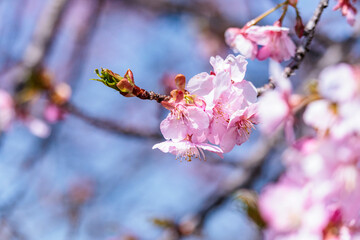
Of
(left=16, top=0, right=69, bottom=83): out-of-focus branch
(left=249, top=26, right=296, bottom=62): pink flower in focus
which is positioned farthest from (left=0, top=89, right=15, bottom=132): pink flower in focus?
(left=249, top=26, right=296, bottom=62): pink flower in focus

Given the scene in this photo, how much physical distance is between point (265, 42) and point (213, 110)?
34 cm

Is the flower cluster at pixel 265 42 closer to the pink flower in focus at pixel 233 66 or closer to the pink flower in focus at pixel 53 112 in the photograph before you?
the pink flower in focus at pixel 233 66

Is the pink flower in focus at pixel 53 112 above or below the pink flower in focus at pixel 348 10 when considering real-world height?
Result: above

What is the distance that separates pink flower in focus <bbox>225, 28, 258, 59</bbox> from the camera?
1246 millimetres

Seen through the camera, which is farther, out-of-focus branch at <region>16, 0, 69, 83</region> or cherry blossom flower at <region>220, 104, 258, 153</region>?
out-of-focus branch at <region>16, 0, 69, 83</region>

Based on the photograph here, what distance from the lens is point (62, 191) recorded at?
5617 millimetres

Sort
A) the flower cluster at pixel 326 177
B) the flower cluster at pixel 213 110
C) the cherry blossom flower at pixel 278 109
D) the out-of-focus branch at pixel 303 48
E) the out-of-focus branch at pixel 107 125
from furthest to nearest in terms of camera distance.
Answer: the out-of-focus branch at pixel 107 125 < the out-of-focus branch at pixel 303 48 < the flower cluster at pixel 213 110 < the cherry blossom flower at pixel 278 109 < the flower cluster at pixel 326 177

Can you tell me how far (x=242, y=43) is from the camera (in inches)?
49.3

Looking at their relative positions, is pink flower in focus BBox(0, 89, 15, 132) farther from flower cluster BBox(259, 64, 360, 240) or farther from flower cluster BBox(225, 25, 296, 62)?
flower cluster BBox(259, 64, 360, 240)

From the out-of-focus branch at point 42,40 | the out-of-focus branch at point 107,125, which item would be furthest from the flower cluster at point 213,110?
the out-of-focus branch at point 42,40

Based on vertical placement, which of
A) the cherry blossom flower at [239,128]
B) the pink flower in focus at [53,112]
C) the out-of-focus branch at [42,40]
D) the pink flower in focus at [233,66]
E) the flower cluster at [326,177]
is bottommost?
the flower cluster at [326,177]

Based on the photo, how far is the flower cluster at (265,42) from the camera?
124 centimetres

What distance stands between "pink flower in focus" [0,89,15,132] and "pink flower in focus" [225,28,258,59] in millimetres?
1881

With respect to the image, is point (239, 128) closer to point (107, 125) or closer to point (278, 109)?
point (278, 109)
